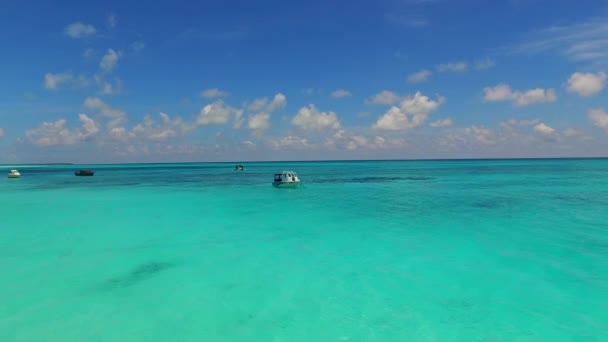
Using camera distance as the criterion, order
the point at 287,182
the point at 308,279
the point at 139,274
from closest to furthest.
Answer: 1. the point at 308,279
2. the point at 139,274
3. the point at 287,182

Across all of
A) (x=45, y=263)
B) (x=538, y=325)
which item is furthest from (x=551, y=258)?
(x=45, y=263)

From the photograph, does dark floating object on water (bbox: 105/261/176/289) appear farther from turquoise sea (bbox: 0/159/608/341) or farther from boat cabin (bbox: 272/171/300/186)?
boat cabin (bbox: 272/171/300/186)

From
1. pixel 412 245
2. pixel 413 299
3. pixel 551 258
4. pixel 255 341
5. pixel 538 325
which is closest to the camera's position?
pixel 255 341

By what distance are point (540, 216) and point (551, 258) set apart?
38.2ft

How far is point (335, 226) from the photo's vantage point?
21625 millimetres

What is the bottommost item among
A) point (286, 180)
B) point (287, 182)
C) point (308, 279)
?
point (308, 279)

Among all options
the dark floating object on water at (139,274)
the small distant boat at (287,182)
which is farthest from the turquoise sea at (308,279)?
the small distant boat at (287,182)

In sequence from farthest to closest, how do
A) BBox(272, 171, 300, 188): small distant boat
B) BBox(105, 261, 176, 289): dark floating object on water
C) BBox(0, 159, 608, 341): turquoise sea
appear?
1. BBox(272, 171, 300, 188): small distant boat
2. BBox(105, 261, 176, 289): dark floating object on water
3. BBox(0, 159, 608, 341): turquoise sea

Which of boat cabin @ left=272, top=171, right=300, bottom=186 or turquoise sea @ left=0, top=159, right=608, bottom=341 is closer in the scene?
turquoise sea @ left=0, top=159, right=608, bottom=341

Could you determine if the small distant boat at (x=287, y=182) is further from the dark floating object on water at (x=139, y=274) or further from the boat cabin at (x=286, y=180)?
the dark floating object on water at (x=139, y=274)

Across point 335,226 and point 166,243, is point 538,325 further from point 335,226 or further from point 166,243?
point 166,243

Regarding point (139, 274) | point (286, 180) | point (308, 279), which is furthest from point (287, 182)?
point (308, 279)

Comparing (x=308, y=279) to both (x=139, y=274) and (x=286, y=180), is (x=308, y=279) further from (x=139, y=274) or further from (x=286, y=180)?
(x=286, y=180)

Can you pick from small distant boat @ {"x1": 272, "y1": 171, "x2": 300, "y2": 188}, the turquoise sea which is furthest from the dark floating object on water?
small distant boat @ {"x1": 272, "y1": 171, "x2": 300, "y2": 188}
